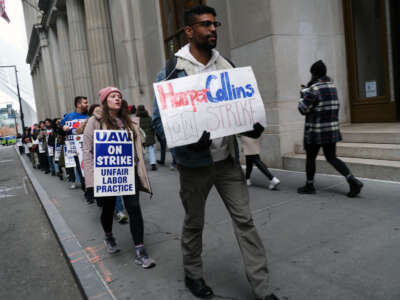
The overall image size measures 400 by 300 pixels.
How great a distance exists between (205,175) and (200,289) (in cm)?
90

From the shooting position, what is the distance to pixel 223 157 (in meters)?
2.75

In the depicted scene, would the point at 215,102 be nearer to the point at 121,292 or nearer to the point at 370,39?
the point at 121,292

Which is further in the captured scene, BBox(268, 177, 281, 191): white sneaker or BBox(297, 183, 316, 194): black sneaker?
BBox(268, 177, 281, 191): white sneaker

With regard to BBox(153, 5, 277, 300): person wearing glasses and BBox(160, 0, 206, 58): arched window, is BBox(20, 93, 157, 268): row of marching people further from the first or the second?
BBox(160, 0, 206, 58): arched window

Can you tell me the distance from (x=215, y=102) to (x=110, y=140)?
5.25 ft

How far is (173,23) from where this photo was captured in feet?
40.6

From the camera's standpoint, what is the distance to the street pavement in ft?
12.1

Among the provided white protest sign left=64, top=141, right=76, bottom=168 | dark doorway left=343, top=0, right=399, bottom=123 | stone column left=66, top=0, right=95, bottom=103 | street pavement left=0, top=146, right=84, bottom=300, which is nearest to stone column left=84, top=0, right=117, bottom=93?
stone column left=66, top=0, right=95, bottom=103

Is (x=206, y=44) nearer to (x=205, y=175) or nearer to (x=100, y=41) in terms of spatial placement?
(x=205, y=175)

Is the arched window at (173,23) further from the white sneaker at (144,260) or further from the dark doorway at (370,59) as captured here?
the white sneaker at (144,260)

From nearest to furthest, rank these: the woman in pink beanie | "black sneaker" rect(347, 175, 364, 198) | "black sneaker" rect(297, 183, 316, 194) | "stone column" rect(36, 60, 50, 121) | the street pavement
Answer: the street pavement
the woman in pink beanie
"black sneaker" rect(347, 175, 364, 198)
"black sneaker" rect(297, 183, 316, 194)
"stone column" rect(36, 60, 50, 121)

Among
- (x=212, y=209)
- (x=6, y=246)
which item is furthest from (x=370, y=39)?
(x=6, y=246)

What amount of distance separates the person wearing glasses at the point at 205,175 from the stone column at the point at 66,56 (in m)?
24.7

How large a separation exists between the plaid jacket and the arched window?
7413 millimetres
